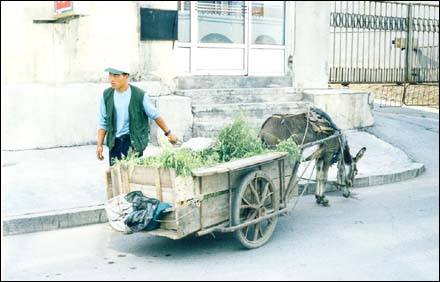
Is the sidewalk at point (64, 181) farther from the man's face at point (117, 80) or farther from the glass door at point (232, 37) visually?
the glass door at point (232, 37)

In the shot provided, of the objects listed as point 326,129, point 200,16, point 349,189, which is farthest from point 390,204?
point 200,16

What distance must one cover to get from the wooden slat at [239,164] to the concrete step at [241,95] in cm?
551

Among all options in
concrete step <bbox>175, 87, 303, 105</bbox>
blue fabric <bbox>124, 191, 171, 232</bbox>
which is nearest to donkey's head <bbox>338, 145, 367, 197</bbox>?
blue fabric <bbox>124, 191, 171, 232</bbox>

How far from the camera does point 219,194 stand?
18.8ft

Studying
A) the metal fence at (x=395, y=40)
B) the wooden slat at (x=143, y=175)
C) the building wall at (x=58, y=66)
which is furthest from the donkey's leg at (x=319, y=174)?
the metal fence at (x=395, y=40)

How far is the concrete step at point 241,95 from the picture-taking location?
38.5 ft

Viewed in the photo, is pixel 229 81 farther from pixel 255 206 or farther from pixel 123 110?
pixel 255 206

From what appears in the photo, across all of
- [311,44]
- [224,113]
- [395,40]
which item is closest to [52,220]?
[224,113]

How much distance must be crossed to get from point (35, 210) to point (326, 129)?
3325mm

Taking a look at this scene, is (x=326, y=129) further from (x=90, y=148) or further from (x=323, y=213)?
(x=90, y=148)

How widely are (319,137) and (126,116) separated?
86.1 inches

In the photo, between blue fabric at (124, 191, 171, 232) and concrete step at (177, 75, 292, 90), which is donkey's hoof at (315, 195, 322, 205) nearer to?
blue fabric at (124, 191, 171, 232)

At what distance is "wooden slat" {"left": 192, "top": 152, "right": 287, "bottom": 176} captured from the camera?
545cm

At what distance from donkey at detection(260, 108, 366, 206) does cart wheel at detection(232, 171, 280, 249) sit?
2.80 feet
